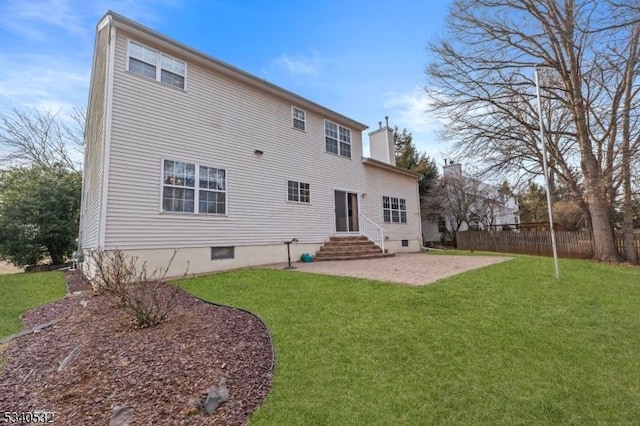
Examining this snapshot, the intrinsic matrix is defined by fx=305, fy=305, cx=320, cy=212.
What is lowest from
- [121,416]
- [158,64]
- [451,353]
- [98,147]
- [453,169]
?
[121,416]

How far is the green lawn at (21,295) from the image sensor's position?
192 inches

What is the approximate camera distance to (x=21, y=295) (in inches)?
265

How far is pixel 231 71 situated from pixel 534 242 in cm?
1580

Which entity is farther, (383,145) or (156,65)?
(383,145)

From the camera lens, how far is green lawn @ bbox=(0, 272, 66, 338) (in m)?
4.87

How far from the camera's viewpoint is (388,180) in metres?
16.1

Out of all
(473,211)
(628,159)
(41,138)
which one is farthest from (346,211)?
(41,138)

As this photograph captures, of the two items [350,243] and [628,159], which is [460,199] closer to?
[628,159]

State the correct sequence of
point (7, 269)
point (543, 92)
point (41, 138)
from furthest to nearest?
point (41, 138)
point (7, 269)
point (543, 92)

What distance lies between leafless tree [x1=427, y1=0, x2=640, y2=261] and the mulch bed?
12599mm

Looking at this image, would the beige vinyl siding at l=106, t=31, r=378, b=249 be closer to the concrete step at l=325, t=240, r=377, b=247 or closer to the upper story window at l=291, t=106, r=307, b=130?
the upper story window at l=291, t=106, r=307, b=130

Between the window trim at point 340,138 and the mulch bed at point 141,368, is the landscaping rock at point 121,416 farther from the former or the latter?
the window trim at point 340,138

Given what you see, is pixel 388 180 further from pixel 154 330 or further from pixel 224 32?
pixel 154 330

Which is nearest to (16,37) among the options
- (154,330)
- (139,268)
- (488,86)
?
(139,268)
